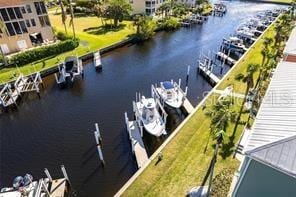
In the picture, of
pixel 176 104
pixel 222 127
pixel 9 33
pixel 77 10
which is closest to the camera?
pixel 222 127

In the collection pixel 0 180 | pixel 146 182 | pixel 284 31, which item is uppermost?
pixel 284 31

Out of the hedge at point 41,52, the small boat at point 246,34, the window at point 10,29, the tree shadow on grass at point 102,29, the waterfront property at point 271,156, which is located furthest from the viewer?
the tree shadow on grass at point 102,29

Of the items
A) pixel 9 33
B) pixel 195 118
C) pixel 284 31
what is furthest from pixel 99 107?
pixel 284 31

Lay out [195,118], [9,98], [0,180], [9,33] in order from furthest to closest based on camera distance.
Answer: [9,33]
[9,98]
[195,118]
[0,180]

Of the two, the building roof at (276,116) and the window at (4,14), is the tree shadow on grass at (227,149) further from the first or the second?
the window at (4,14)

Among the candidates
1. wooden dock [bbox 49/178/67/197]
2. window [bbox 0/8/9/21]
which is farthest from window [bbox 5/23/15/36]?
wooden dock [bbox 49/178/67/197]

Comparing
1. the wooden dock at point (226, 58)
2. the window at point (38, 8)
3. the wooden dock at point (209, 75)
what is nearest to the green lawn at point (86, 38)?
the window at point (38, 8)

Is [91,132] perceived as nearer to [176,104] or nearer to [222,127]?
[176,104]

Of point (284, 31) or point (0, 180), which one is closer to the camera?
point (0, 180)
